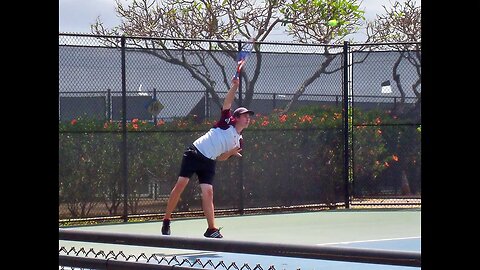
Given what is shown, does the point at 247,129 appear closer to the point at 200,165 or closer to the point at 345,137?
the point at 345,137

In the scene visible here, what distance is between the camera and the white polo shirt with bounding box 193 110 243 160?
10.3 m

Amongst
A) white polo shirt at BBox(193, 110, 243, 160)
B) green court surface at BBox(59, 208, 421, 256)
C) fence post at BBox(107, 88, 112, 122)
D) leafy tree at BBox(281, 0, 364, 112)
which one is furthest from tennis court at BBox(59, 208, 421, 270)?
leafy tree at BBox(281, 0, 364, 112)

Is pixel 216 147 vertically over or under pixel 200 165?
over

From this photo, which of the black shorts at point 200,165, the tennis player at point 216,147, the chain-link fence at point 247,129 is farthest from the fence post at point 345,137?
the black shorts at point 200,165

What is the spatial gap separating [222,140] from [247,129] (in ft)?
13.0

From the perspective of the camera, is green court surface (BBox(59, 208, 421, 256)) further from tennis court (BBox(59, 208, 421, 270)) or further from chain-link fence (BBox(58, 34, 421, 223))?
chain-link fence (BBox(58, 34, 421, 223))

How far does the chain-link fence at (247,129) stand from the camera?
43.2 ft

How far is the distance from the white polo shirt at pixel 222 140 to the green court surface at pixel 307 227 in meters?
0.98

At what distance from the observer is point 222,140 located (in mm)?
10344

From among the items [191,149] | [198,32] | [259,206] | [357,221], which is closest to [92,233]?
[191,149]

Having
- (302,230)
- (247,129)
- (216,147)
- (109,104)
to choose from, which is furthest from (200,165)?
(247,129)

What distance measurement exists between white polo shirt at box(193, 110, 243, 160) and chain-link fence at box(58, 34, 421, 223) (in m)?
3.07
